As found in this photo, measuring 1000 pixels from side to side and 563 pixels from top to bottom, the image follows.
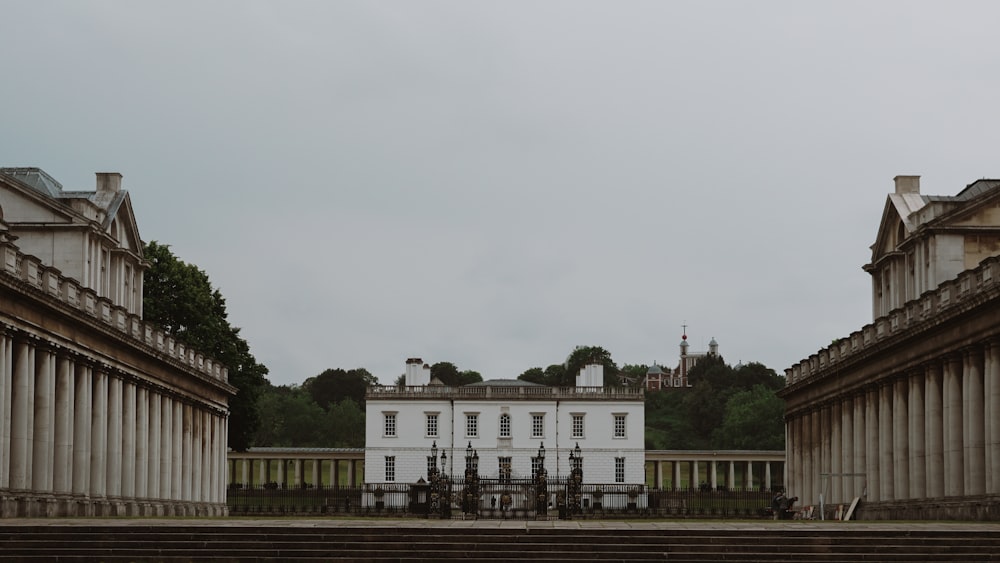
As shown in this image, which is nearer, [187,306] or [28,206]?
[28,206]

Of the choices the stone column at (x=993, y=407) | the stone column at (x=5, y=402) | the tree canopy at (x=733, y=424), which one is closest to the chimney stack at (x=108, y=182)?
the stone column at (x=5, y=402)

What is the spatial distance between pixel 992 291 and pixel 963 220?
1992 cm

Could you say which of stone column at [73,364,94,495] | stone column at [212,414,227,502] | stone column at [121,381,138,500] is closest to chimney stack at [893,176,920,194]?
stone column at [212,414,227,502]

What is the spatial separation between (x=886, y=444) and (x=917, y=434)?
5165mm

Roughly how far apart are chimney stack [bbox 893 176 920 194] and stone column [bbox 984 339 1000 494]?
26.8 metres

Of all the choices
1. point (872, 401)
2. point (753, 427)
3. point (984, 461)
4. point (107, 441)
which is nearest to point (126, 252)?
point (107, 441)

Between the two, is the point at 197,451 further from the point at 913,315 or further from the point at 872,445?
the point at 913,315

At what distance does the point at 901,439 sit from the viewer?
63.3 meters

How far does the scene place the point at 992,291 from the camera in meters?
49.4

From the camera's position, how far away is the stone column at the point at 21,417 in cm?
4972

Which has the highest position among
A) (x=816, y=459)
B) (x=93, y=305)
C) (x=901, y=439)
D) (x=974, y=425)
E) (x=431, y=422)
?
(x=93, y=305)

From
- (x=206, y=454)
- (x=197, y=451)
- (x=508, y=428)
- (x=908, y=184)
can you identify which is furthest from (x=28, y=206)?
(x=508, y=428)

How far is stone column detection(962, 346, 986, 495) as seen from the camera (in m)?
52.8

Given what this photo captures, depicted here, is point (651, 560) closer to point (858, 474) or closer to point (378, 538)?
point (378, 538)
